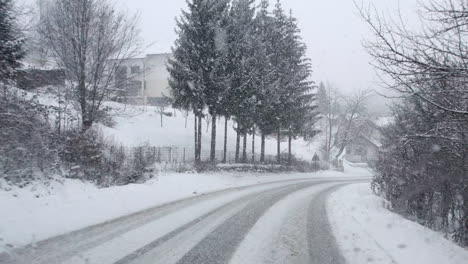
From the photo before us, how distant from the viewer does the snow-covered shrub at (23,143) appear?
32.8 feet

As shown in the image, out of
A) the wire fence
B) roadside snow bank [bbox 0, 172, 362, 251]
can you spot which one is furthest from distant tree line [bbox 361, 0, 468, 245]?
the wire fence

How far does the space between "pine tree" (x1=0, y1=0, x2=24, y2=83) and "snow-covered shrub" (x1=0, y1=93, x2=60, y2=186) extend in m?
0.95

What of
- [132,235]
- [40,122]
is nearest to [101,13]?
[40,122]

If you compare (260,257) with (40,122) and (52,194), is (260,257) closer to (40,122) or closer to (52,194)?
(52,194)

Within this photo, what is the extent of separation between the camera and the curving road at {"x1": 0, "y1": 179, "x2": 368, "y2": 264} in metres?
5.42

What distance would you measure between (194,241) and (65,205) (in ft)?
12.7

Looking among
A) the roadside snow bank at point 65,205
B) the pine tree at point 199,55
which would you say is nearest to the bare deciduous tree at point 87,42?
the roadside snow bank at point 65,205

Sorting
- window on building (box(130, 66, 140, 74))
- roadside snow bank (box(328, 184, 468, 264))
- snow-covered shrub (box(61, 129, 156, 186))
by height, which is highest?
window on building (box(130, 66, 140, 74))

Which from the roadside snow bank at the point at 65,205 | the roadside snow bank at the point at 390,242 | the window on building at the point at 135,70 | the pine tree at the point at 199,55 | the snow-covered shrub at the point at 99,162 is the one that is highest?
the pine tree at the point at 199,55

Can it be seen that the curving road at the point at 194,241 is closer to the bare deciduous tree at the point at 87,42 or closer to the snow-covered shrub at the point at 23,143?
the snow-covered shrub at the point at 23,143

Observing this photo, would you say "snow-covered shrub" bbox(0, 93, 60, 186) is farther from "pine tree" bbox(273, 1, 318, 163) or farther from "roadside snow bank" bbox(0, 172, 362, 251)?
"pine tree" bbox(273, 1, 318, 163)

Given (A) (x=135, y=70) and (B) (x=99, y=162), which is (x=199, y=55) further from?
(B) (x=99, y=162)

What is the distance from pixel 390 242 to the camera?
7.13 m

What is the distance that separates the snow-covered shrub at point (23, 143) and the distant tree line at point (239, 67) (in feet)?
40.6
